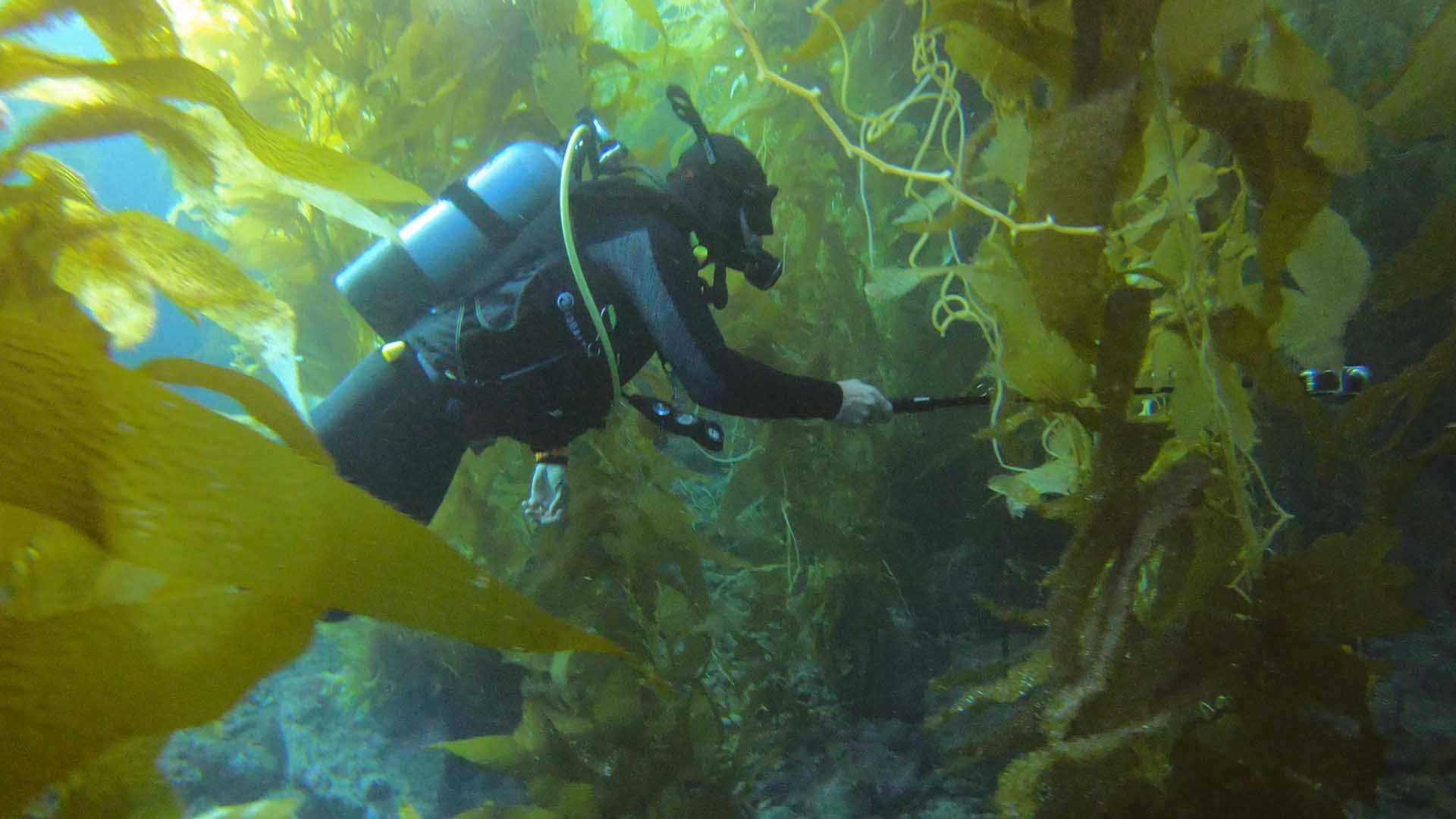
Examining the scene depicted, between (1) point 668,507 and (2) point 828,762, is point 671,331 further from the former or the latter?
(2) point 828,762

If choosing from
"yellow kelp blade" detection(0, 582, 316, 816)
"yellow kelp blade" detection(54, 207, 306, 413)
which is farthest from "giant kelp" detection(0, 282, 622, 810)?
"yellow kelp blade" detection(54, 207, 306, 413)

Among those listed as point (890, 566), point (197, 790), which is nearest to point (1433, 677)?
point (890, 566)

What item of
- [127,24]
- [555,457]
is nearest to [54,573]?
[127,24]

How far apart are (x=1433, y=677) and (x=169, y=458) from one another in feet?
10.0

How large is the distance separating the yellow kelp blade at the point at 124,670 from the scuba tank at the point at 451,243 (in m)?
1.57

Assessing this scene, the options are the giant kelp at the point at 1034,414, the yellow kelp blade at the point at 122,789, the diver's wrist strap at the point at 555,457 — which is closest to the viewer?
the yellow kelp blade at the point at 122,789

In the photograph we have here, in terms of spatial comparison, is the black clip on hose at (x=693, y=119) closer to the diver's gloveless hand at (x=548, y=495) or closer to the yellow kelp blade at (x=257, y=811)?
the diver's gloveless hand at (x=548, y=495)

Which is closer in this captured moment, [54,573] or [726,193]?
[54,573]

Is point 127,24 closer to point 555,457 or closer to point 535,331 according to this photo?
point 535,331

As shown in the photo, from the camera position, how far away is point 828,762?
8.86 ft

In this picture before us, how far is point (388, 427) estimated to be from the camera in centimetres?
232

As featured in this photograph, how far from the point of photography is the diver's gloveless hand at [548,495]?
251 cm

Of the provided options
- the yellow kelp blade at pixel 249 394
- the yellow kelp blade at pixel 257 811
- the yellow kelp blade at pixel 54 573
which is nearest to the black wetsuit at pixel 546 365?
the yellow kelp blade at pixel 257 811

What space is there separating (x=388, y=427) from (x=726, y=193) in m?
1.44
